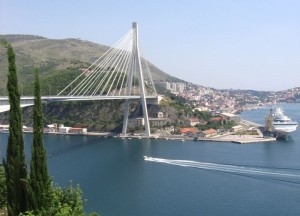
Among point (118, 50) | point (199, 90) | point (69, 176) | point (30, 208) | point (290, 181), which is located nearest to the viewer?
point (30, 208)

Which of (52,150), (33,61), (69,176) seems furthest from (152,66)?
(69,176)

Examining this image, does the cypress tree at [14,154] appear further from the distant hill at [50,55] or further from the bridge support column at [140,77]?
the distant hill at [50,55]

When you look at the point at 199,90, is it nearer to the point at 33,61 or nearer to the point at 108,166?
the point at 33,61

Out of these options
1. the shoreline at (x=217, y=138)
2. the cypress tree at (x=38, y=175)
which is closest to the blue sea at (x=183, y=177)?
the shoreline at (x=217, y=138)

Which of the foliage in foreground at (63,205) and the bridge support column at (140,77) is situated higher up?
the bridge support column at (140,77)

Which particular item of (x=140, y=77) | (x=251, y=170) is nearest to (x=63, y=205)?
(x=251, y=170)
